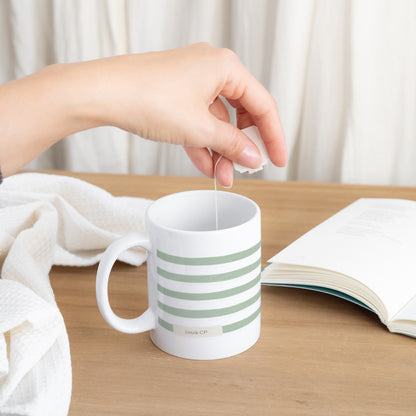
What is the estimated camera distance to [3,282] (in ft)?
1.96

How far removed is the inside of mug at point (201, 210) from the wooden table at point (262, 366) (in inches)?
4.6

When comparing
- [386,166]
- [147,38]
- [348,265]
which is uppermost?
[147,38]

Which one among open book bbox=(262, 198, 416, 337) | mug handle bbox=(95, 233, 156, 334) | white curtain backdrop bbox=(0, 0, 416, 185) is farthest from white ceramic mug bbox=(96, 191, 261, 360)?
white curtain backdrop bbox=(0, 0, 416, 185)

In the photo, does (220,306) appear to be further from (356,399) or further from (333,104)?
(333,104)

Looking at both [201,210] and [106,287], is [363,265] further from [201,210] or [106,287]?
[106,287]

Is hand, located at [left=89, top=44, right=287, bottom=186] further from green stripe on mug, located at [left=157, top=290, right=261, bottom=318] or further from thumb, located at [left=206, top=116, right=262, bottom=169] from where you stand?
green stripe on mug, located at [left=157, top=290, right=261, bottom=318]

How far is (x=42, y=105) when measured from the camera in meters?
0.59

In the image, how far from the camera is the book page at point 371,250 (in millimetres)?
646

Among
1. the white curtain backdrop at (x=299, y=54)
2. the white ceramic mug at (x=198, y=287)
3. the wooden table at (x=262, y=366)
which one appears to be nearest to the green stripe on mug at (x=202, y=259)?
the white ceramic mug at (x=198, y=287)

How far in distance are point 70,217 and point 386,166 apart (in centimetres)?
71

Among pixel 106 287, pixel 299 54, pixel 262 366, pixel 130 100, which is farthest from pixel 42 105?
pixel 299 54

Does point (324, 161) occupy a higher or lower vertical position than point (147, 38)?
lower

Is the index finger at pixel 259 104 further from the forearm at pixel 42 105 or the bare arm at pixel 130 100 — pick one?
the forearm at pixel 42 105

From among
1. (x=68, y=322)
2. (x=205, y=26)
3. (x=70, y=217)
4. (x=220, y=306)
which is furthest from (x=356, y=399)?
(x=205, y=26)
